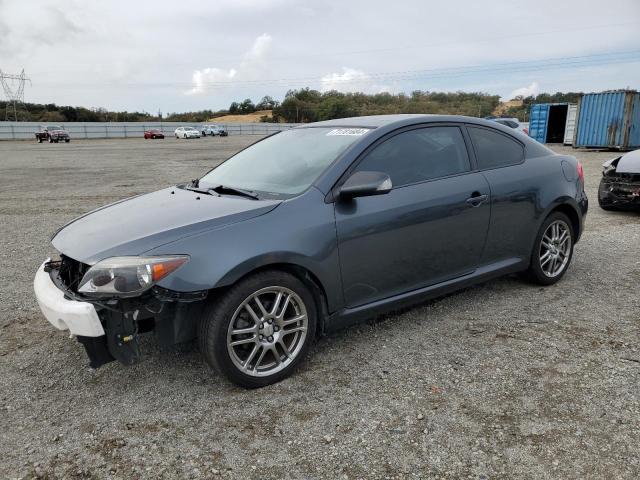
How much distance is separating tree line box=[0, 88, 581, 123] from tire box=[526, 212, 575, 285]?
5434 centimetres

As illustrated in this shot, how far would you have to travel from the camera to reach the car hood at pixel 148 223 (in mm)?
2814

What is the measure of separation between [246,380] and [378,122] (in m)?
2.08

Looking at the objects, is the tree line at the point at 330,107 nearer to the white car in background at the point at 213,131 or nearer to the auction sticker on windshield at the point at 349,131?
the white car in background at the point at 213,131

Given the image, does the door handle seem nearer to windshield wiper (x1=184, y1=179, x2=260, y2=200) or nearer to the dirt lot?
the dirt lot

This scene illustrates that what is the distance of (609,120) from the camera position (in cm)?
2234

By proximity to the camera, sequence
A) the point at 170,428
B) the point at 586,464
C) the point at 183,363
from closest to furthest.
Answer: the point at 586,464, the point at 170,428, the point at 183,363

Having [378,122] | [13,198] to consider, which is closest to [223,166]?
[378,122]

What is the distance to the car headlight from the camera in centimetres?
263

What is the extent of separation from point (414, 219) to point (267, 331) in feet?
4.22

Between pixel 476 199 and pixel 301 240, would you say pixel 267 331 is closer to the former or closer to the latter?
pixel 301 240

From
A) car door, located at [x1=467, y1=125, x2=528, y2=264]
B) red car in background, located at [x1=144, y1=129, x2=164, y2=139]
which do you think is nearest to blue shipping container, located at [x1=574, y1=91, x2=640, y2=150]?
car door, located at [x1=467, y1=125, x2=528, y2=264]

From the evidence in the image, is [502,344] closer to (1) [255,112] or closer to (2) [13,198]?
(2) [13,198]

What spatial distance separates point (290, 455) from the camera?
2.45 metres

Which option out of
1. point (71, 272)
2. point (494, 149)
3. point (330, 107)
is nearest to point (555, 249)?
point (494, 149)
